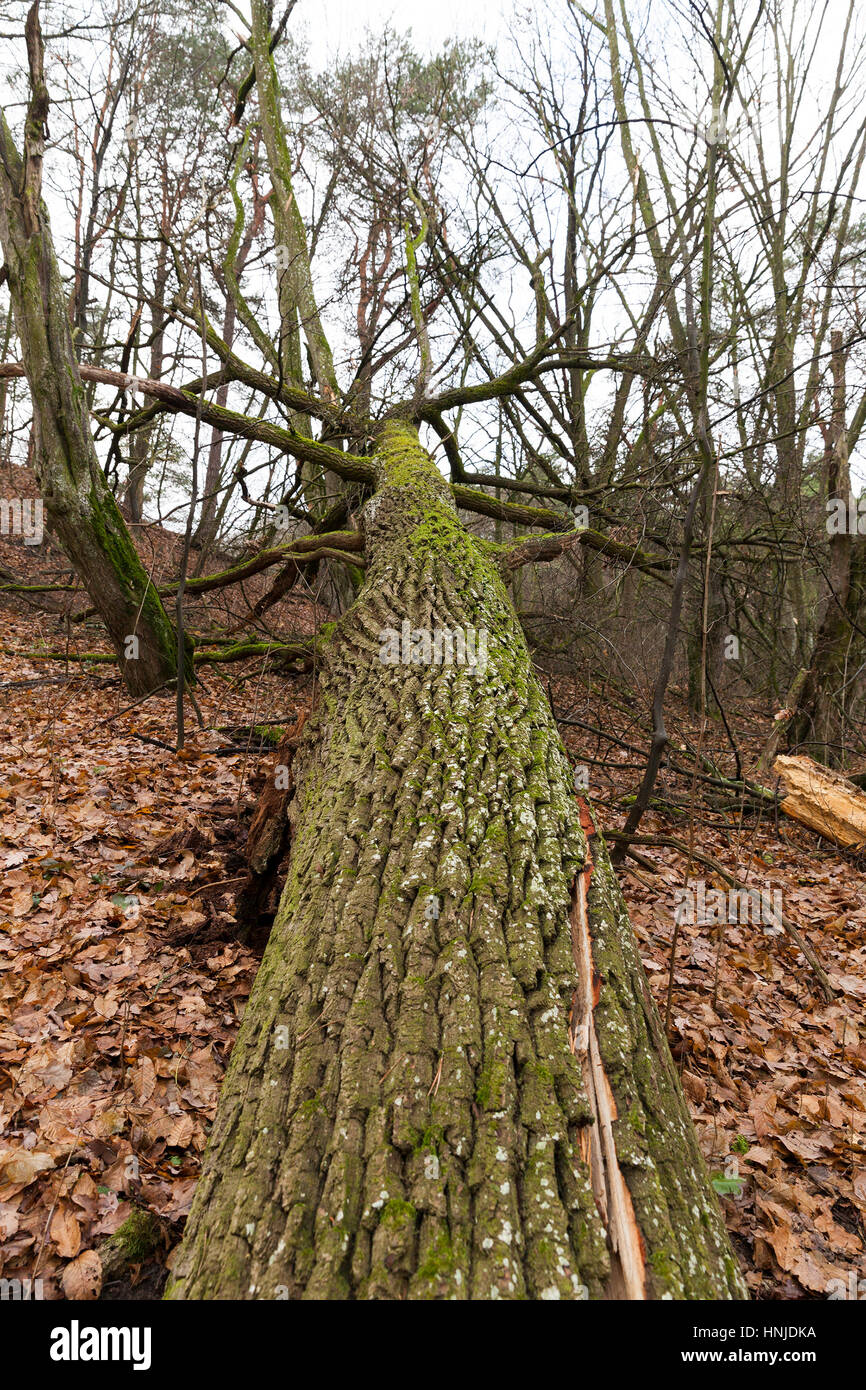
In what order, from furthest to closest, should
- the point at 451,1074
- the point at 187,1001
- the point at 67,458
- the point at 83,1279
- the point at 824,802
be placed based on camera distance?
1. the point at 67,458
2. the point at 824,802
3. the point at 187,1001
4. the point at 83,1279
5. the point at 451,1074

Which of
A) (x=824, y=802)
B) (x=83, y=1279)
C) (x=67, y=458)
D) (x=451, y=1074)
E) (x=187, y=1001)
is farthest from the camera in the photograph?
(x=67, y=458)

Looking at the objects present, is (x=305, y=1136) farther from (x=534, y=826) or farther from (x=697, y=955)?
(x=697, y=955)

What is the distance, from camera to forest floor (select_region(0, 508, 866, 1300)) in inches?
79.7

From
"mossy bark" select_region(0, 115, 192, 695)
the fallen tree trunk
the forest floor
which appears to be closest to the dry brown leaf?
the forest floor

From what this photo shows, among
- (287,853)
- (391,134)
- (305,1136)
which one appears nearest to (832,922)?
(287,853)

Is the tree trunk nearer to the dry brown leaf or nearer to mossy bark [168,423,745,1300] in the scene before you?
mossy bark [168,423,745,1300]

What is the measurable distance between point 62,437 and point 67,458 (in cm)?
16

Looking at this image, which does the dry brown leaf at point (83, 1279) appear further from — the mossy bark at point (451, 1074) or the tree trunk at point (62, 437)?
the tree trunk at point (62, 437)

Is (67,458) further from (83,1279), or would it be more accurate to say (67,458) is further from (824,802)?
(824,802)

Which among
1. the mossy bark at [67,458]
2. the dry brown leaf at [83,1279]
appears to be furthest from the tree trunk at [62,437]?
the dry brown leaf at [83,1279]

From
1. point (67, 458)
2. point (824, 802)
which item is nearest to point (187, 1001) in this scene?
point (67, 458)

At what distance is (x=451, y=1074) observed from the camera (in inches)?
57.4

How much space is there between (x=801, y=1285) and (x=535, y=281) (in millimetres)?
11095
